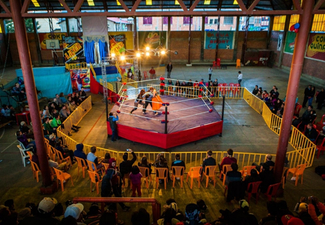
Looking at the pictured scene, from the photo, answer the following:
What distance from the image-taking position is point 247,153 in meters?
8.73

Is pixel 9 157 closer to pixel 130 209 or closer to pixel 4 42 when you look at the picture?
pixel 130 209

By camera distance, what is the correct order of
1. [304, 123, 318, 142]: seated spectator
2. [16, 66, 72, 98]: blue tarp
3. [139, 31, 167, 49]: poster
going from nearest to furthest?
[304, 123, 318, 142]: seated spectator, [16, 66, 72, 98]: blue tarp, [139, 31, 167, 49]: poster

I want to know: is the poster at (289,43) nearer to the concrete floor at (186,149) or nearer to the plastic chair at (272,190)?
the concrete floor at (186,149)

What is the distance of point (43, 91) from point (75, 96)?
4700 millimetres

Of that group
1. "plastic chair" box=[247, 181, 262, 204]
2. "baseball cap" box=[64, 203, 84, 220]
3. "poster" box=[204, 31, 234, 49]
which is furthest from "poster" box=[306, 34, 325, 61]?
"baseball cap" box=[64, 203, 84, 220]

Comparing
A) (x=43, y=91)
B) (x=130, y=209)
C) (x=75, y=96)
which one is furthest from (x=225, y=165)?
(x=43, y=91)

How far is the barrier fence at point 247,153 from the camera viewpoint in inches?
362

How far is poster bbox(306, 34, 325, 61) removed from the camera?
21.3 metres

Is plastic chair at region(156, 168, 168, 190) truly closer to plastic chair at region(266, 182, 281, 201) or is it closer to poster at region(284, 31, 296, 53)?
plastic chair at region(266, 182, 281, 201)

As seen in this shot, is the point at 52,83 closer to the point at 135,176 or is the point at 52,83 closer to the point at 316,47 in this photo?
the point at 135,176

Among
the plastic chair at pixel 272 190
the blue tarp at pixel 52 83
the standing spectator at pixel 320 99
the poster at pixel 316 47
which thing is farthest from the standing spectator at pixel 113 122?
the poster at pixel 316 47

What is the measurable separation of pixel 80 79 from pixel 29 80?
1307cm

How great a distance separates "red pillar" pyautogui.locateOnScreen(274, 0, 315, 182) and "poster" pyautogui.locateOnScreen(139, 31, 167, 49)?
27502mm

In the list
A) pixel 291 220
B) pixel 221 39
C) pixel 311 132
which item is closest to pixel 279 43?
pixel 221 39
